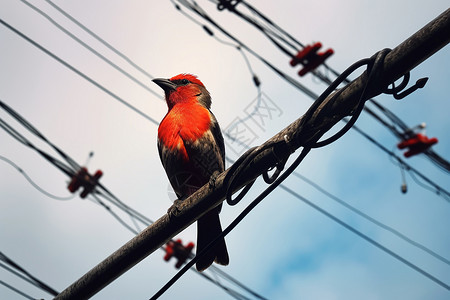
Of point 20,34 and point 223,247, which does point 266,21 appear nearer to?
point 20,34

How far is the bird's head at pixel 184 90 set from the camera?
16.2 ft

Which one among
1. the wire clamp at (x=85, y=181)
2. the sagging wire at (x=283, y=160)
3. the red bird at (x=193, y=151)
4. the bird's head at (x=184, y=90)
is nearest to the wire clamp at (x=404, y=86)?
the sagging wire at (x=283, y=160)

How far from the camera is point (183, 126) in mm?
4359

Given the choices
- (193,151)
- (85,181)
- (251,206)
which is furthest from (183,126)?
(85,181)

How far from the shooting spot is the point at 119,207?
6.21 meters

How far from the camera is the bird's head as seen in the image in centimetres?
494

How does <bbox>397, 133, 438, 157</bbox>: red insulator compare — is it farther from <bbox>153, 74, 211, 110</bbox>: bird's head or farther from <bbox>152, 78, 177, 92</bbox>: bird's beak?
<bbox>152, 78, 177, 92</bbox>: bird's beak

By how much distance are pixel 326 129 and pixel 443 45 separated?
0.60 m

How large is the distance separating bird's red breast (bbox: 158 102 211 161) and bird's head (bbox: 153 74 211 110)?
248 mm

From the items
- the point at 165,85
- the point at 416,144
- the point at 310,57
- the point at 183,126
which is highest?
the point at 310,57

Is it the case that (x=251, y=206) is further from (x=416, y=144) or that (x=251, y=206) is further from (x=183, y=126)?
(x=416, y=144)

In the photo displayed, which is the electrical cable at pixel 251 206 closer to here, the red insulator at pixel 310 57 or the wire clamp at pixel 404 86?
the wire clamp at pixel 404 86

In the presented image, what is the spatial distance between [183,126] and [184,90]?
78cm

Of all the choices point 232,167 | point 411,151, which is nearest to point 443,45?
point 232,167
